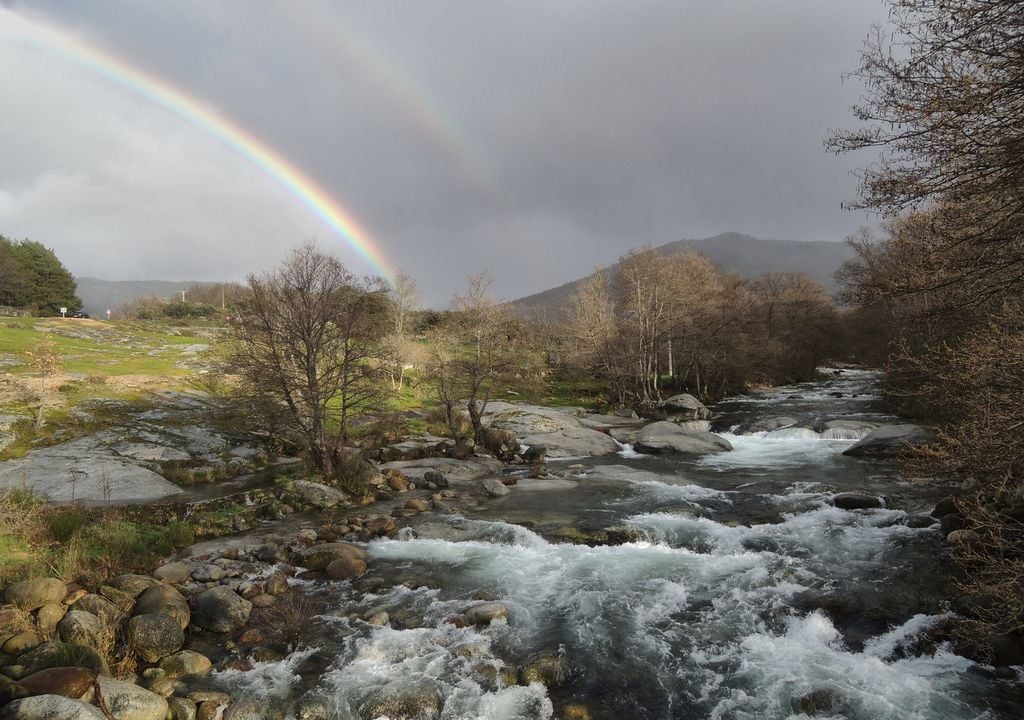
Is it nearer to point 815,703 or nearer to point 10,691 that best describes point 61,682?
point 10,691

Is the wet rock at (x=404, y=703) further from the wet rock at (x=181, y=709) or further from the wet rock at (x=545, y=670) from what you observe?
the wet rock at (x=181, y=709)

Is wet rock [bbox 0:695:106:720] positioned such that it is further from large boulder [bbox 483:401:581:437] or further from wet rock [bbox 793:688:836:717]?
large boulder [bbox 483:401:581:437]

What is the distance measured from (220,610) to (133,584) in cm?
191

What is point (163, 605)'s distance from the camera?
31.4 ft

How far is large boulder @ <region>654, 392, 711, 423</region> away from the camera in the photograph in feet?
125

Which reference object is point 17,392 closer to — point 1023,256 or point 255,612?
point 255,612

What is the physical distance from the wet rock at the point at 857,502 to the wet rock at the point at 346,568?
1387cm

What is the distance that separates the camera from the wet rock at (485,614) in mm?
9836

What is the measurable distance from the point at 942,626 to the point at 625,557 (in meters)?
6.12

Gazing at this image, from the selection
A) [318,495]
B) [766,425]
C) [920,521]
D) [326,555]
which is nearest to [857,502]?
[920,521]

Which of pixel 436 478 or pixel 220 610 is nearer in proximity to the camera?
pixel 220 610

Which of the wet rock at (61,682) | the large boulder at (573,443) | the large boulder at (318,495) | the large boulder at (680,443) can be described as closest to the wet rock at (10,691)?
the wet rock at (61,682)

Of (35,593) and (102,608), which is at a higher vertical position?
(35,593)

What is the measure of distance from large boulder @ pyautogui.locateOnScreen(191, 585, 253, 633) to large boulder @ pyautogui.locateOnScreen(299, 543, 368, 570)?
2.38m
